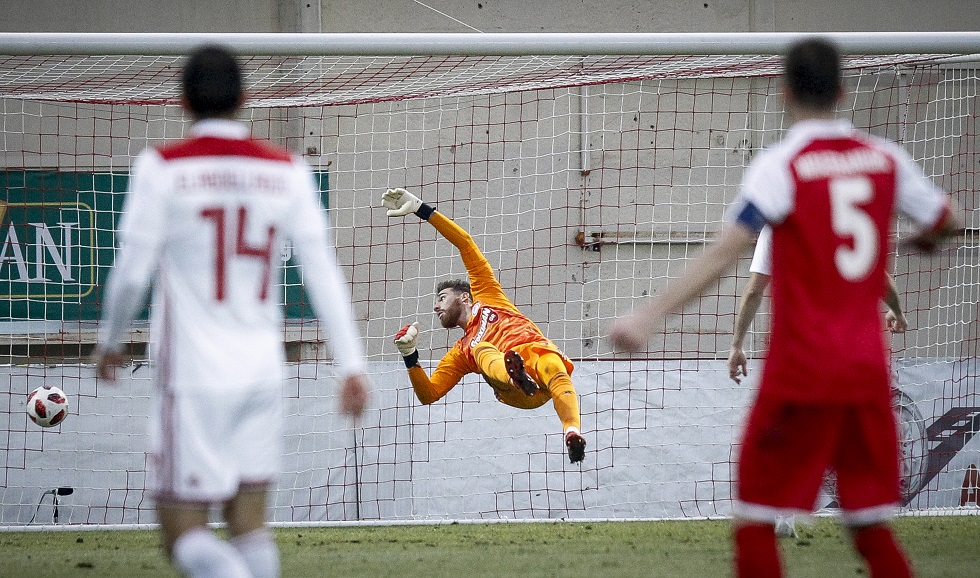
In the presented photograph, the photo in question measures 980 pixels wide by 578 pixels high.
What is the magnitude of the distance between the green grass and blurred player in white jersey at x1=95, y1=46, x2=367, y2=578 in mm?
2379

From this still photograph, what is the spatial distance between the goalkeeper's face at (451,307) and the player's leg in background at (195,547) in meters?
4.48

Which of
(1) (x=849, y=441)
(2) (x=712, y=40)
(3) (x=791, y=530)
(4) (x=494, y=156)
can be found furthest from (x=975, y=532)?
(4) (x=494, y=156)

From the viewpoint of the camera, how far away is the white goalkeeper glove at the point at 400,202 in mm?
6129

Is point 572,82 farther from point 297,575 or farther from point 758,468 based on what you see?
point 758,468

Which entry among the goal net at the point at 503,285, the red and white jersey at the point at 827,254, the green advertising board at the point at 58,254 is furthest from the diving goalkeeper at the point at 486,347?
the red and white jersey at the point at 827,254

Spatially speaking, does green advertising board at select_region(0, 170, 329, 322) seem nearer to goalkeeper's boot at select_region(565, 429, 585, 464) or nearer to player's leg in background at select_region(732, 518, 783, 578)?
goalkeeper's boot at select_region(565, 429, 585, 464)

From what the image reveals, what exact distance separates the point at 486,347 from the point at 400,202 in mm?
1035

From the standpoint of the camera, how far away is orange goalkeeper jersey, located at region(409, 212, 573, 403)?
6.34 metres

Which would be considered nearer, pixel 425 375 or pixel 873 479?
pixel 873 479

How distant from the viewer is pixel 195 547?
7.43ft

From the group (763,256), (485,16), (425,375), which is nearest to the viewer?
(763,256)

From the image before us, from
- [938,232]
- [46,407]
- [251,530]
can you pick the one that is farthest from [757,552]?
[46,407]

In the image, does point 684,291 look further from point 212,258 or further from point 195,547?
point 195,547

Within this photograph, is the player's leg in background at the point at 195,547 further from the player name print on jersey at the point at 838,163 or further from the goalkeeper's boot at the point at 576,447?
the goalkeeper's boot at the point at 576,447
